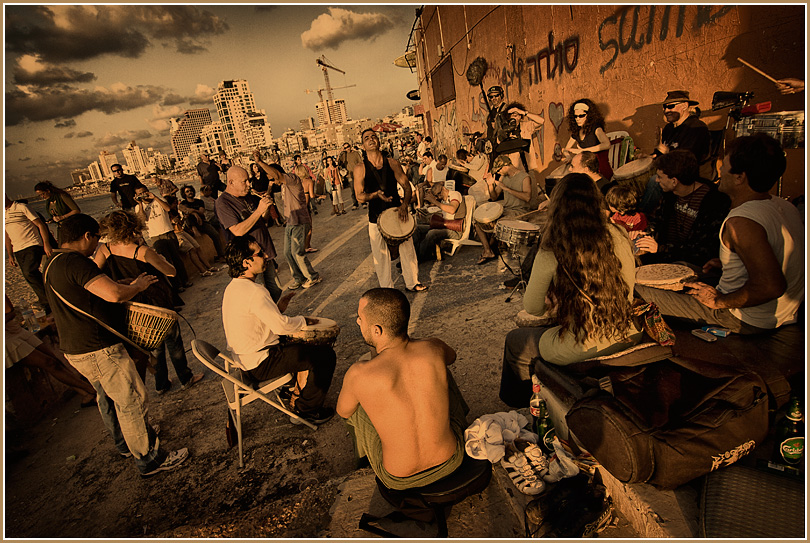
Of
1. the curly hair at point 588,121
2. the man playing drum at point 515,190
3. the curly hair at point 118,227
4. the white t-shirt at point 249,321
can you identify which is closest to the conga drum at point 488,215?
the man playing drum at point 515,190

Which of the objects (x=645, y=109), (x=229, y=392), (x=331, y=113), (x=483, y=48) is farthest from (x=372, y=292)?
(x=331, y=113)

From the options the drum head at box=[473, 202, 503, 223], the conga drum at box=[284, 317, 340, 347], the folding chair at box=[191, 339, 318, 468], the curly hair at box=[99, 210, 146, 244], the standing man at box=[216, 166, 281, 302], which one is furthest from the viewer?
the drum head at box=[473, 202, 503, 223]

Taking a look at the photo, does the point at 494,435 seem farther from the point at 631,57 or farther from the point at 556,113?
the point at 556,113

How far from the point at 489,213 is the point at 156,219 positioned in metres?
6.04

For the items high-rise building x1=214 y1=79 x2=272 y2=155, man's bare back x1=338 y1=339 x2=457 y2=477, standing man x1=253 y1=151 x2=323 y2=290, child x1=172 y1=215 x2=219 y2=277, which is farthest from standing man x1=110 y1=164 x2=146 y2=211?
high-rise building x1=214 y1=79 x2=272 y2=155

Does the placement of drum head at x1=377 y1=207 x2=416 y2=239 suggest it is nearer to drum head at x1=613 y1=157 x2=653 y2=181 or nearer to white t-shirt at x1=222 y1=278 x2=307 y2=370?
white t-shirt at x1=222 y1=278 x2=307 y2=370

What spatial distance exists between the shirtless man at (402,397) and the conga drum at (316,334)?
1.32m

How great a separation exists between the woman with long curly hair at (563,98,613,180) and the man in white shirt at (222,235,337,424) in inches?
201

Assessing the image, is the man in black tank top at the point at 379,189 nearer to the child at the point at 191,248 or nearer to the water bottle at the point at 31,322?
the water bottle at the point at 31,322

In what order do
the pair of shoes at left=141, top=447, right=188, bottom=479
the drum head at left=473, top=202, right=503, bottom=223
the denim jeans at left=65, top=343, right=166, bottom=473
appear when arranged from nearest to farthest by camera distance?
the denim jeans at left=65, top=343, right=166, bottom=473
the pair of shoes at left=141, top=447, right=188, bottom=479
the drum head at left=473, top=202, right=503, bottom=223

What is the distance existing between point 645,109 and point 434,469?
6349 mm

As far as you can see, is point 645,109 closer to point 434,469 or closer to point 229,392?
point 434,469

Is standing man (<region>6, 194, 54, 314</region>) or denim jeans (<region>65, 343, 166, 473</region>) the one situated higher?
standing man (<region>6, 194, 54, 314</region>)

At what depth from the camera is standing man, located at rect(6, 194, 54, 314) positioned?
5.87 m
